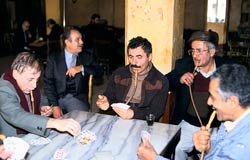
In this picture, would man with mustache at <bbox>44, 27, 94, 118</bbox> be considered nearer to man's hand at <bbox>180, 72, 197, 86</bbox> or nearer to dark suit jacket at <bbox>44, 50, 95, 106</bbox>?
dark suit jacket at <bbox>44, 50, 95, 106</bbox>

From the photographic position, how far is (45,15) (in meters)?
11.7

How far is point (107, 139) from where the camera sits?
2.38 metres

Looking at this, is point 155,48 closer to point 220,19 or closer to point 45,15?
point 220,19

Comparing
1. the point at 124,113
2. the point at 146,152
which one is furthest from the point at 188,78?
the point at 146,152

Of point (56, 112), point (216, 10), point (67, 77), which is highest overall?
point (216, 10)

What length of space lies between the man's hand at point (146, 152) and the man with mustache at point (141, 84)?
0.89m

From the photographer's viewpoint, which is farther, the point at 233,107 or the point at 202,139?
the point at 202,139

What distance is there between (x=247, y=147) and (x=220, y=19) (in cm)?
1006

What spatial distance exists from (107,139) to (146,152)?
1.42ft

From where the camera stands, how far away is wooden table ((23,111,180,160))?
7.01 feet

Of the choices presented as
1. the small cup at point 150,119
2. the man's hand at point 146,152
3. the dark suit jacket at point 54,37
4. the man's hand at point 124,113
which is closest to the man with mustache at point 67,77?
the man's hand at point 124,113

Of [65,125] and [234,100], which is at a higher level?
[234,100]

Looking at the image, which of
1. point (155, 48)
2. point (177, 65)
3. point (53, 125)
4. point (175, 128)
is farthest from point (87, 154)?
point (155, 48)

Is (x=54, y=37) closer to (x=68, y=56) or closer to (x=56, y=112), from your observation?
(x=68, y=56)
